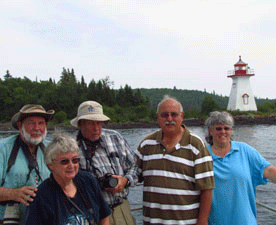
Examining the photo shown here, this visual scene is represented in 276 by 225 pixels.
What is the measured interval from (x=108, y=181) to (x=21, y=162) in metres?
0.77

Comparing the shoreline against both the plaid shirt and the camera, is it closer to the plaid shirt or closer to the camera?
the plaid shirt

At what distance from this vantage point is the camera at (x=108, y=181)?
2912 mm

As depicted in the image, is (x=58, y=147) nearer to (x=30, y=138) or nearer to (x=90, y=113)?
(x=30, y=138)

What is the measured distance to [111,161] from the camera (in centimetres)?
315

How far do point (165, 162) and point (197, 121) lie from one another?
190ft

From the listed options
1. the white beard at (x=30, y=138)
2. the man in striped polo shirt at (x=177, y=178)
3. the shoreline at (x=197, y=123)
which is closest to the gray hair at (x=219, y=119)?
the man in striped polo shirt at (x=177, y=178)

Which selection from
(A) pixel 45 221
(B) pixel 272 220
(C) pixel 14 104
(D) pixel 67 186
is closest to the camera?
(A) pixel 45 221

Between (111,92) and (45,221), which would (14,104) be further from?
(45,221)

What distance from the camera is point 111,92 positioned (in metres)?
76.1

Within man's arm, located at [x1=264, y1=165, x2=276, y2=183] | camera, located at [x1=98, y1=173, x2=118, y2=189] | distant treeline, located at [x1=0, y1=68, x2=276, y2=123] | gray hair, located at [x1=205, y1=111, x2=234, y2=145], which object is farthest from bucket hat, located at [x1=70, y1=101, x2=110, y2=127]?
distant treeline, located at [x1=0, y1=68, x2=276, y2=123]

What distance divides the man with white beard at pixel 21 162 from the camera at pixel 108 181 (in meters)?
0.50

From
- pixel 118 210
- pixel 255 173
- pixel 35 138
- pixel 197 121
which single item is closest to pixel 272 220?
pixel 255 173

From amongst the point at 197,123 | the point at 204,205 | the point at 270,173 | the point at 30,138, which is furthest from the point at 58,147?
the point at 197,123

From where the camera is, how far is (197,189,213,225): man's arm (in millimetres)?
2873
